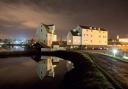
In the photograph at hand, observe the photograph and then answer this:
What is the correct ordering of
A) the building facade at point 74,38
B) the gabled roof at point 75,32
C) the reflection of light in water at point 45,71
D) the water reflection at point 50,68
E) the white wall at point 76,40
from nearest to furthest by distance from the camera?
the reflection of light in water at point 45,71
the water reflection at point 50,68
the building facade at point 74,38
the white wall at point 76,40
the gabled roof at point 75,32

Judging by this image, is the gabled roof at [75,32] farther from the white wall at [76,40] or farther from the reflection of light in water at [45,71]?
the reflection of light in water at [45,71]

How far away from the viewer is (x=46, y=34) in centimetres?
10344

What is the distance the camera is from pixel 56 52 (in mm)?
86375

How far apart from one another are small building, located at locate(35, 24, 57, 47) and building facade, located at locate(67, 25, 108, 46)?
1198cm

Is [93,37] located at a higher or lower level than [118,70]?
higher

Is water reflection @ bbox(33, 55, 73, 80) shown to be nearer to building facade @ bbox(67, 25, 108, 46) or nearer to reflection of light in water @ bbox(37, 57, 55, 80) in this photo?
reflection of light in water @ bbox(37, 57, 55, 80)

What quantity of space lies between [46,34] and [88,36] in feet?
97.7

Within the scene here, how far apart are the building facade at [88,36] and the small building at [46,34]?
471 inches

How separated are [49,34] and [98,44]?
36.8 meters

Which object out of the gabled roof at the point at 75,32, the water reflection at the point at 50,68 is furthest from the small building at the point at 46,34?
the water reflection at the point at 50,68

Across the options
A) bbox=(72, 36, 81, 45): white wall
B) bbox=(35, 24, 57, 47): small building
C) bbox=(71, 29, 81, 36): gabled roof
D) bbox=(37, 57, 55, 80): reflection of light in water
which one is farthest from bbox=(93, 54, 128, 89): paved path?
bbox=(71, 29, 81, 36): gabled roof

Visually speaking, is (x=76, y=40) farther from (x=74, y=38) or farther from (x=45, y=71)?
(x=45, y=71)

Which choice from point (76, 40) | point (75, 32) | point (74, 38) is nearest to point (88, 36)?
point (75, 32)

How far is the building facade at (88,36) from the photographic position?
389 ft
